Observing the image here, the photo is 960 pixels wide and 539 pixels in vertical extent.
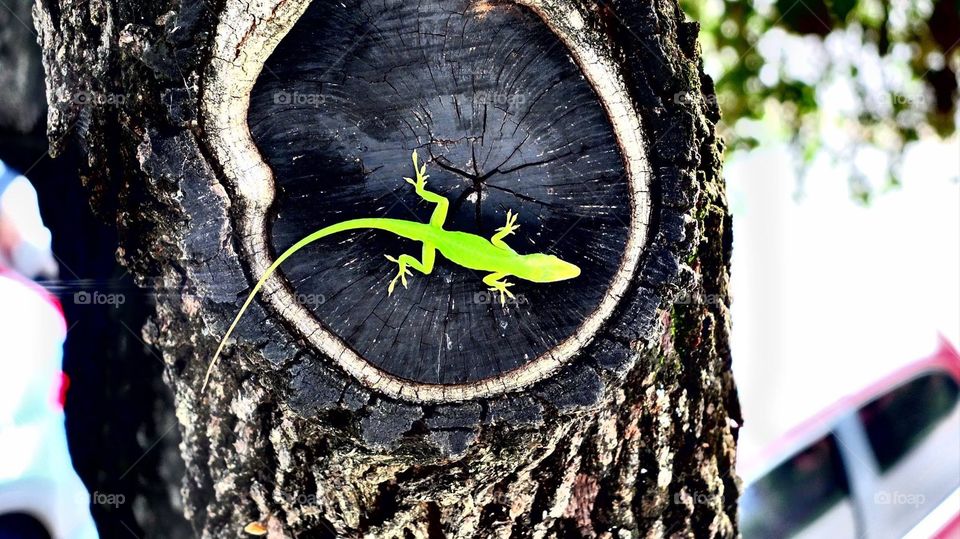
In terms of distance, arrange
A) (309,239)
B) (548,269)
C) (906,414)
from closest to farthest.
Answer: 1. (309,239)
2. (548,269)
3. (906,414)

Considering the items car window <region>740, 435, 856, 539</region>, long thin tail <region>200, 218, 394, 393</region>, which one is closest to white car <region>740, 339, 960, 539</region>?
car window <region>740, 435, 856, 539</region>

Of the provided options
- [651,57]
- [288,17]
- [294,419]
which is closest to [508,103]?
[651,57]

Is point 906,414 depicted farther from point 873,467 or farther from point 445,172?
point 445,172

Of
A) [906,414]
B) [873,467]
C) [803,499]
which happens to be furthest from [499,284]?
[906,414]

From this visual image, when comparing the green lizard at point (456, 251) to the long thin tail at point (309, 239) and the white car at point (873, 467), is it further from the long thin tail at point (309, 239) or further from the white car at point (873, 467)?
the white car at point (873, 467)

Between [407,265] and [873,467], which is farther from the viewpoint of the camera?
[873,467]

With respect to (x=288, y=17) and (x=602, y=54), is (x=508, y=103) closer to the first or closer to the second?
(x=602, y=54)

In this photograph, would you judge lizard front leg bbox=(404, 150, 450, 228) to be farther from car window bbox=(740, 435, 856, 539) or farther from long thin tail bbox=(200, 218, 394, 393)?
car window bbox=(740, 435, 856, 539)
